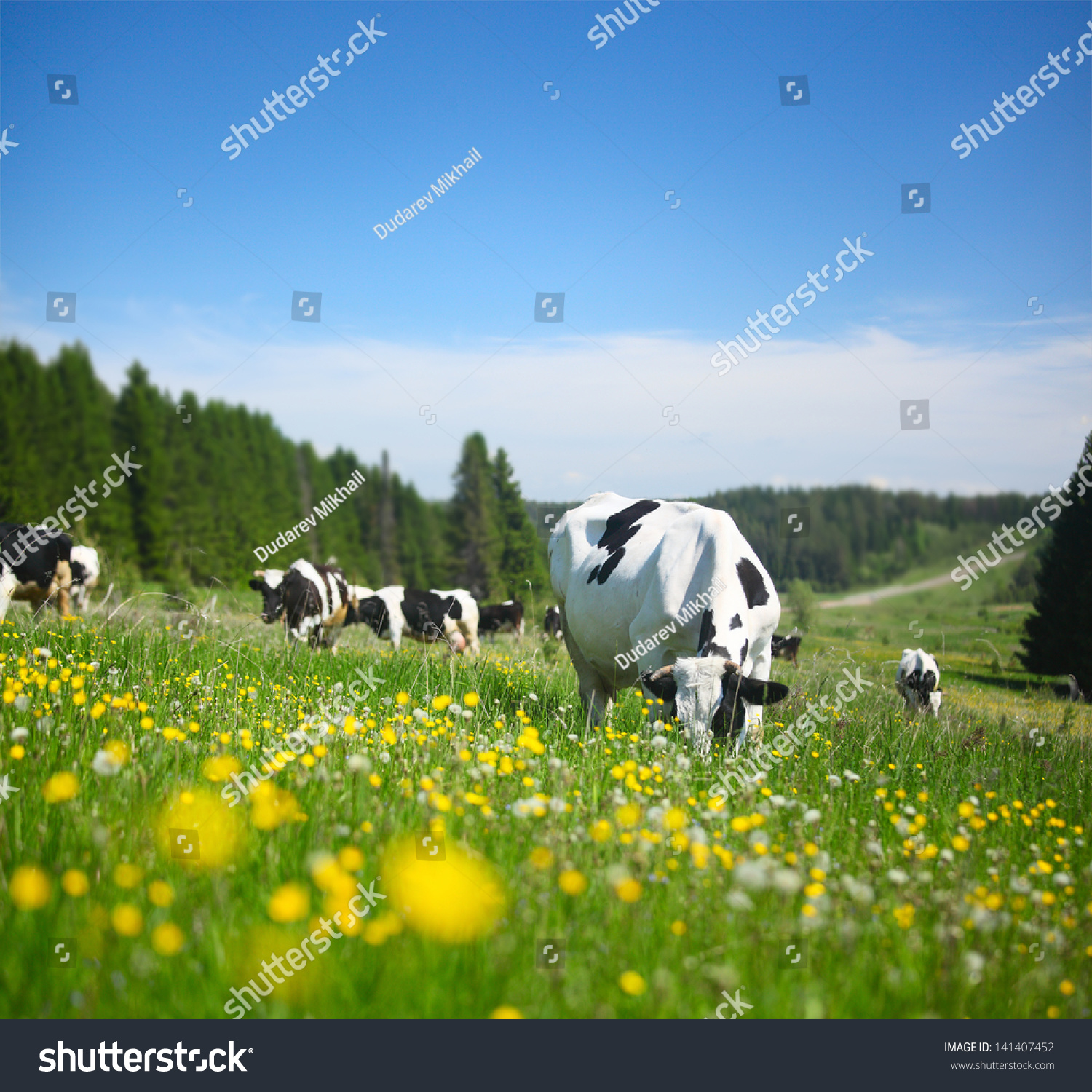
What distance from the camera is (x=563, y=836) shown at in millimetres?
2975

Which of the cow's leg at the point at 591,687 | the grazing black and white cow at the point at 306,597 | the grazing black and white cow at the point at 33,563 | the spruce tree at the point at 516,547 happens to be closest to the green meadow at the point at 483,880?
the cow's leg at the point at 591,687

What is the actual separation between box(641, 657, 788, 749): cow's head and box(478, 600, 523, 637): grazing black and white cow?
2125 centimetres

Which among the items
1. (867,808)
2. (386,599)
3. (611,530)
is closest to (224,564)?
(386,599)

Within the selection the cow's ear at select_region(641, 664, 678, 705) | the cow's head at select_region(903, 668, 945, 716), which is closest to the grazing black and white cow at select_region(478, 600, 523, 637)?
the cow's head at select_region(903, 668, 945, 716)

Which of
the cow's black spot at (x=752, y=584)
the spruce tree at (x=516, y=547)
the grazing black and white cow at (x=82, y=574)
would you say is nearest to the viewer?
the cow's black spot at (x=752, y=584)

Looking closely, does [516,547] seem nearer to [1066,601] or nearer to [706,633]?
[1066,601]

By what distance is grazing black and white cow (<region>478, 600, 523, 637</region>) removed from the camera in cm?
2678

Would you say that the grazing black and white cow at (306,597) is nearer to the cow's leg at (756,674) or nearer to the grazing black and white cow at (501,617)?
the grazing black and white cow at (501,617)

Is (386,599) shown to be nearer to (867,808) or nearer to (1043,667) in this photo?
(867,808)

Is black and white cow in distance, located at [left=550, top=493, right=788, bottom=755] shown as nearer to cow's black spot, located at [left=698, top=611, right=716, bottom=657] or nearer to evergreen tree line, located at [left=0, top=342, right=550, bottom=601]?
cow's black spot, located at [left=698, top=611, right=716, bottom=657]

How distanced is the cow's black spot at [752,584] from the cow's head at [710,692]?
1243 mm

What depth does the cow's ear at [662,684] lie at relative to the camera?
541cm
